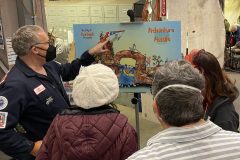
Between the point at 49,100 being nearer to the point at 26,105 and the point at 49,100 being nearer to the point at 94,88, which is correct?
the point at 26,105

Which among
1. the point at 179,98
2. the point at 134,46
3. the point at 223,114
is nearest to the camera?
the point at 179,98

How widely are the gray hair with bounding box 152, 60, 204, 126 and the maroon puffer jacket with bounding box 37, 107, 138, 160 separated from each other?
410mm

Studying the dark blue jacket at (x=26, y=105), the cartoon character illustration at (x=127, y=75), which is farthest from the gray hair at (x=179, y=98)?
the cartoon character illustration at (x=127, y=75)

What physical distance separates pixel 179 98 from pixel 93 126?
51 cm

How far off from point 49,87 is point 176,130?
1.32m

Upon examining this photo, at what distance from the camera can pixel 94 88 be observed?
1.54 m

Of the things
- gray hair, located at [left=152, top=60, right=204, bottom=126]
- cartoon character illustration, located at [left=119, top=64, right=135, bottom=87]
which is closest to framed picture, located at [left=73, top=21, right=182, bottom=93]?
cartoon character illustration, located at [left=119, top=64, right=135, bottom=87]

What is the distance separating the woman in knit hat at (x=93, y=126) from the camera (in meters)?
1.53

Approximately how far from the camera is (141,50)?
304 centimetres

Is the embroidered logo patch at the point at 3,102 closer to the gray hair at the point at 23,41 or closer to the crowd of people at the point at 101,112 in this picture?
the crowd of people at the point at 101,112

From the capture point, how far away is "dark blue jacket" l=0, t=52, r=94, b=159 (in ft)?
6.89

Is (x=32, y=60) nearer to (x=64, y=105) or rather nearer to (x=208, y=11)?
(x=64, y=105)

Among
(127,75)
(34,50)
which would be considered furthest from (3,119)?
(127,75)

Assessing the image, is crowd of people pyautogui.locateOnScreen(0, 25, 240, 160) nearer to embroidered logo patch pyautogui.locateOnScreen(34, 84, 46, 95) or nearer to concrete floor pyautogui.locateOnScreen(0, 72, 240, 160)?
embroidered logo patch pyautogui.locateOnScreen(34, 84, 46, 95)
